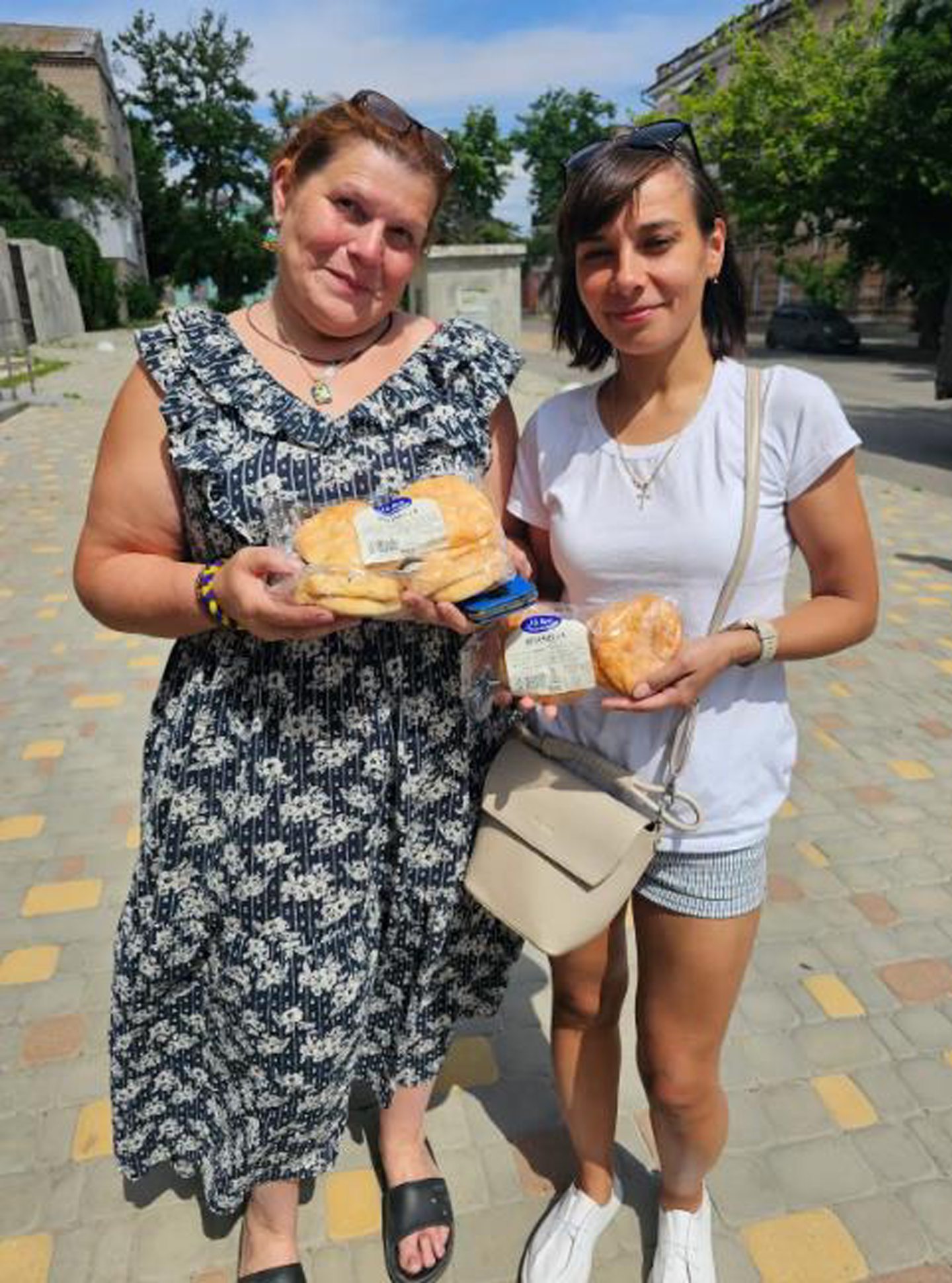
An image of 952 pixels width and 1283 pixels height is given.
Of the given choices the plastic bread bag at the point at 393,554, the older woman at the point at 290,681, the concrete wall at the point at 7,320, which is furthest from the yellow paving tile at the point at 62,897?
the concrete wall at the point at 7,320

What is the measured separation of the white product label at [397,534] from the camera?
1.37 metres

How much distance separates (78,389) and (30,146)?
25.9 meters

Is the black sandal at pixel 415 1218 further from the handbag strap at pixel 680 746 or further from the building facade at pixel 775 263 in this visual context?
the building facade at pixel 775 263

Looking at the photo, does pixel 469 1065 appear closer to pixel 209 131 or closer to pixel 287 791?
pixel 287 791

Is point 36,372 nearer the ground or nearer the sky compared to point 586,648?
nearer the ground

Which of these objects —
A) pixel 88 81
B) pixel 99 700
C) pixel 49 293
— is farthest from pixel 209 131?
pixel 99 700

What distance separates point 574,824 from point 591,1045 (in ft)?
2.06

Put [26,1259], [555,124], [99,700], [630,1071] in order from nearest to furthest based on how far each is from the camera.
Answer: [26,1259], [630,1071], [99,700], [555,124]

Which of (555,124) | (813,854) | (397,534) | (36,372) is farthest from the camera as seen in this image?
(555,124)

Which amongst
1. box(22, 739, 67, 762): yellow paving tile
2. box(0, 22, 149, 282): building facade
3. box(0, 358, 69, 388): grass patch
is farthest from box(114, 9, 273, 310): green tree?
box(22, 739, 67, 762): yellow paving tile

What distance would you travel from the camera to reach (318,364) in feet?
5.43

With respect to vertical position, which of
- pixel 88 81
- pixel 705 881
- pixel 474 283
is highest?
pixel 88 81

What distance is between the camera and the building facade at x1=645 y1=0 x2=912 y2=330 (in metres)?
37.8

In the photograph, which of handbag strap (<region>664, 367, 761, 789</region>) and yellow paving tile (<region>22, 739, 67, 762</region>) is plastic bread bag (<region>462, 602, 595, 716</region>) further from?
yellow paving tile (<region>22, 739, 67, 762</region>)
